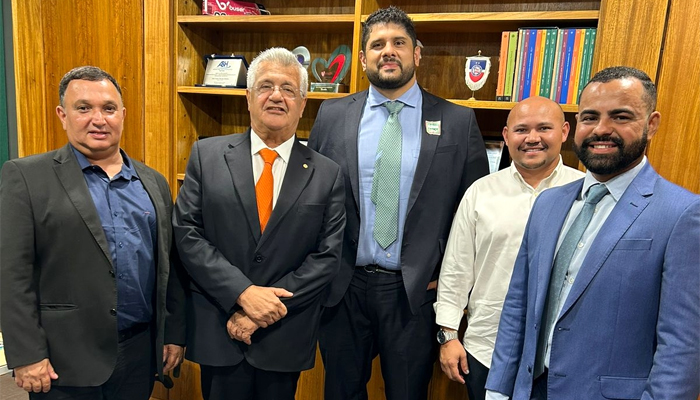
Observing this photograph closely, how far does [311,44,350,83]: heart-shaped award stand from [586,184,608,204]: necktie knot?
1593 millimetres

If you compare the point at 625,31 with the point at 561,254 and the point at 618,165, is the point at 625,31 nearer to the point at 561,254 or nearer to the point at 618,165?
the point at 618,165

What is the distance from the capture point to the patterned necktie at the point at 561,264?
1213 millimetres

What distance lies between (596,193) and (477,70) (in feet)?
3.95

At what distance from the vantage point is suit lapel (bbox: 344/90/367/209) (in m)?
1.84

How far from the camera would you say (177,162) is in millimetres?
2580

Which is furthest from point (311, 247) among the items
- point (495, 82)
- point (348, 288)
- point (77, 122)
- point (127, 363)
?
point (495, 82)

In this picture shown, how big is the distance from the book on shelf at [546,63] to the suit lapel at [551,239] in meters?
0.93

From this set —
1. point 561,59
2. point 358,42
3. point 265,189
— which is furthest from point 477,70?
point 265,189

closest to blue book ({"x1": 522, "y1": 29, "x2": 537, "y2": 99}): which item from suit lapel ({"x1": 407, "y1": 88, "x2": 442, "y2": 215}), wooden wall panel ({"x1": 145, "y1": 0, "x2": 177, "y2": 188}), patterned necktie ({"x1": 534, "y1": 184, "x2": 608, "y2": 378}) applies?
suit lapel ({"x1": 407, "y1": 88, "x2": 442, "y2": 215})

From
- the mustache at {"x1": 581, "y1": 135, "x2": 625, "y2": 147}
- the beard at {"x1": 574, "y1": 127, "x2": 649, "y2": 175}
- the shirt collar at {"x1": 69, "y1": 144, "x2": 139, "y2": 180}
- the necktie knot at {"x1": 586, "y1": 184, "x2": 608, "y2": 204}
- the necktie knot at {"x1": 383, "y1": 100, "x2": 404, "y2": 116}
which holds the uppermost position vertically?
the necktie knot at {"x1": 383, "y1": 100, "x2": 404, "y2": 116}

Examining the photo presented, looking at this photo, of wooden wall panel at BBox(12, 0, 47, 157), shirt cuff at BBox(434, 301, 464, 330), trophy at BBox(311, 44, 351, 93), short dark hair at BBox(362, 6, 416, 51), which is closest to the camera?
shirt cuff at BBox(434, 301, 464, 330)

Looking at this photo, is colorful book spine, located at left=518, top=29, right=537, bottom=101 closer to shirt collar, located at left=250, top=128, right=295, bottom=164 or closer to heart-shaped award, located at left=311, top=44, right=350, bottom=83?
heart-shaped award, located at left=311, top=44, right=350, bottom=83

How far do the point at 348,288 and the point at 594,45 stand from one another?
1.49 metres

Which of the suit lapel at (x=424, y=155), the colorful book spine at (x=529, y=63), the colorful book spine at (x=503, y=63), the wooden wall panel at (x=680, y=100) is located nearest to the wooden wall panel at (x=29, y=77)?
the suit lapel at (x=424, y=155)
